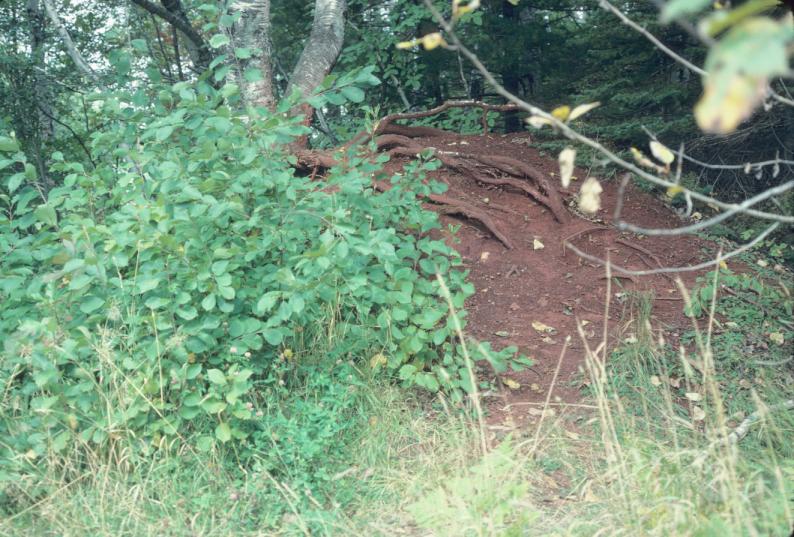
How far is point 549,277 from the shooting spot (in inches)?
215

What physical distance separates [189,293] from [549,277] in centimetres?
298

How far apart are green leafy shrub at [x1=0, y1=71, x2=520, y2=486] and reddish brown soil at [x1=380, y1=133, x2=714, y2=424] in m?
0.71

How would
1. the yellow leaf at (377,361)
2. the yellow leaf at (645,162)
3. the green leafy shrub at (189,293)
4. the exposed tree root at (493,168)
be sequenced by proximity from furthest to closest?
the exposed tree root at (493,168) < the yellow leaf at (377,361) < the green leafy shrub at (189,293) < the yellow leaf at (645,162)

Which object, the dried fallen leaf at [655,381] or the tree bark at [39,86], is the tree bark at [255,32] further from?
the dried fallen leaf at [655,381]

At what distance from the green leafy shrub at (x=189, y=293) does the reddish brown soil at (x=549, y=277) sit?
71 cm

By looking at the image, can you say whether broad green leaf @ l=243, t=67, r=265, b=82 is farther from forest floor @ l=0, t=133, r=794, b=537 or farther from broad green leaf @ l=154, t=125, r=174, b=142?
forest floor @ l=0, t=133, r=794, b=537

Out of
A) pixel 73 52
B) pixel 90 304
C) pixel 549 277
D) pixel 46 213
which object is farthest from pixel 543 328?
pixel 73 52

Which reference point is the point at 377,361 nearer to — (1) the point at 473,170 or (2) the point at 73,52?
(1) the point at 473,170

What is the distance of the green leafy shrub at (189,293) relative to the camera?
315 cm

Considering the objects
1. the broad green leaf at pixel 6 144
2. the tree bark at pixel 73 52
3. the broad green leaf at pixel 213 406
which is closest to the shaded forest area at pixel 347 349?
the broad green leaf at pixel 213 406

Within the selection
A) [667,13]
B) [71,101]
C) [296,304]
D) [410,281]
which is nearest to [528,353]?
[410,281]

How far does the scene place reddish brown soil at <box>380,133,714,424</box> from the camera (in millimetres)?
4523

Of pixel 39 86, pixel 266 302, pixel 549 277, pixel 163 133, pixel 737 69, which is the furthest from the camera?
pixel 39 86

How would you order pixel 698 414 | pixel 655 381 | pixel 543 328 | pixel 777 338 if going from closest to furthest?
pixel 698 414
pixel 655 381
pixel 777 338
pixel 543 328
